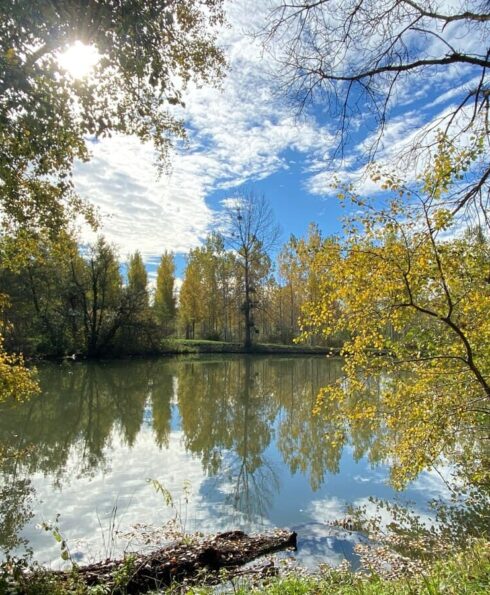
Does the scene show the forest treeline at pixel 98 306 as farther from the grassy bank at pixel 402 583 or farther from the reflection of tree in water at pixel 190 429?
the grassy bank at pixel 402 583

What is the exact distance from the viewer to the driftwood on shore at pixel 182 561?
142 inches

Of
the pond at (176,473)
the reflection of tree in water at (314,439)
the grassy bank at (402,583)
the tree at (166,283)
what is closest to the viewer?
the grassy bank at (402,583)

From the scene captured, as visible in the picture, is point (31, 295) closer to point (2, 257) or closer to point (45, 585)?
point (2, 257)

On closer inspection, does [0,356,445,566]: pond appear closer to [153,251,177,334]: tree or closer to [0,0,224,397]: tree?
[0,0,224,397]: tree

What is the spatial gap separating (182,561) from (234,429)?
6.54 meters

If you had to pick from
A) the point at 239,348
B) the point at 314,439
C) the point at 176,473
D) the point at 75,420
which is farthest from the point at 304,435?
the point at 239,348

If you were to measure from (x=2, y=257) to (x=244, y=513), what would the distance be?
17.1 feet

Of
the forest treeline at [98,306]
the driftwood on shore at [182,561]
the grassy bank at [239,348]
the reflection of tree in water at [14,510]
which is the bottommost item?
the reflection of tree in water at [14,510]

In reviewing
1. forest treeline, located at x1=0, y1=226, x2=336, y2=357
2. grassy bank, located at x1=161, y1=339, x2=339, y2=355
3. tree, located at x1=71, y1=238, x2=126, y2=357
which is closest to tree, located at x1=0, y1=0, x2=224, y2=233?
forest treeline, located at x1=0, y1=226, x2=336, y2=357

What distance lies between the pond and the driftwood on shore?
1.42 ft

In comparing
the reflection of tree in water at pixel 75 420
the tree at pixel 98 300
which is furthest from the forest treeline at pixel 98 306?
the reflection of tree in water at pixel 75 420

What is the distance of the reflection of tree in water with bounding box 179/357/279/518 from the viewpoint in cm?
673

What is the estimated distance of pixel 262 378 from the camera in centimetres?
2062

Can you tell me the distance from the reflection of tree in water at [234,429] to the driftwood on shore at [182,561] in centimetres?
111
